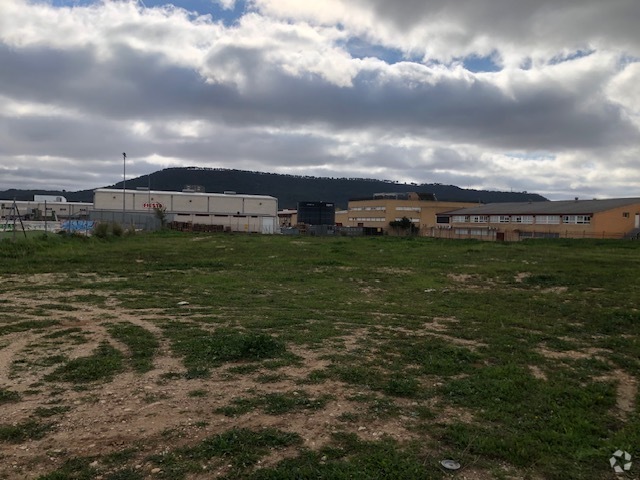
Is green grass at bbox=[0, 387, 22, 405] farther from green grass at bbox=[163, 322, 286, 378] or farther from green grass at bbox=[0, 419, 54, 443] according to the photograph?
green grass at bbox=[163, 322, 286, 378]

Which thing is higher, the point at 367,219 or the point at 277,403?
the point at 367,219

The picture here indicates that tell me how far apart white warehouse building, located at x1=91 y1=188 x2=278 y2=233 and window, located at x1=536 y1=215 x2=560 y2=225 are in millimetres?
37421

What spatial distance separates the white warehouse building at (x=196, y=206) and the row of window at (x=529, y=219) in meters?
30.4

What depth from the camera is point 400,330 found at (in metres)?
9.98

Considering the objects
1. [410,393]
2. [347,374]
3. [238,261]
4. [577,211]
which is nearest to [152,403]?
[347,374]

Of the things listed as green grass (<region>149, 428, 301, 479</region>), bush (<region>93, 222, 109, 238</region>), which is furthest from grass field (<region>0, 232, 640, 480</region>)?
bush (<region>93, 222, 109, 238</region>)

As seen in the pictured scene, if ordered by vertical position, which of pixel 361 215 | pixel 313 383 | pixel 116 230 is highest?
pixel 361 215

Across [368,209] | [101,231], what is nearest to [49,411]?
[101,231]

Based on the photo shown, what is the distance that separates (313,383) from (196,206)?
242 ft

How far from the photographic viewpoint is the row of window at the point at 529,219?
58.2m

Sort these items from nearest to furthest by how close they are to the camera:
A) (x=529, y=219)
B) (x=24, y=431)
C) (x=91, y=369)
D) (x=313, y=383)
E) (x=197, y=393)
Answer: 1. (x=24, y=431)
2. (x=197, y=393)
3. (x=313, y=383)
4. (x=91, y=369)
5. (x=529, y=219)

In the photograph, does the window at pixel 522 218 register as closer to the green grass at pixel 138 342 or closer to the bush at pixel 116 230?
the bush at pixel 116 230

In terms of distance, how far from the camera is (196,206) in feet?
254

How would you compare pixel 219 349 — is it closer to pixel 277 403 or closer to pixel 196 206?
pixel 277 403
